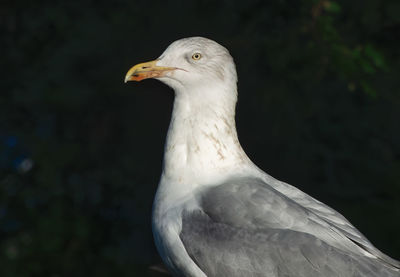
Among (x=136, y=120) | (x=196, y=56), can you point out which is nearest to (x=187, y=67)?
(x=196, y=56)

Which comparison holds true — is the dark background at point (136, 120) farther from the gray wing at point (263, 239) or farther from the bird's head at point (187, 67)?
the gray wing at point (263, 239)

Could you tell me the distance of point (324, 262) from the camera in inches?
83.1

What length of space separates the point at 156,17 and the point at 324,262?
3.21 metres

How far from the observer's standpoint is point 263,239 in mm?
2186

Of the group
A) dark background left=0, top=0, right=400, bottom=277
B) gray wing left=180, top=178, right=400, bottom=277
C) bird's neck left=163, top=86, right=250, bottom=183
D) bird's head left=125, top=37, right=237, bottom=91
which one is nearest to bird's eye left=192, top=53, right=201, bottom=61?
bird's head left=125, top=37, right=237, bottom=91

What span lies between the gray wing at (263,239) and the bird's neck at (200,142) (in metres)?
0.14

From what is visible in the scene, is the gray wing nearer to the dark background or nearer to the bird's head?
the bird's head

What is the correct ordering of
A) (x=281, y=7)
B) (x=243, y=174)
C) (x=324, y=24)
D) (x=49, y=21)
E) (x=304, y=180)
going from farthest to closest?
1. (x=304, y=180)
2. (x=49, y=21)
3. (x=281, y=7)
4. (x=324, y=24)
5. (x=243, y=174)

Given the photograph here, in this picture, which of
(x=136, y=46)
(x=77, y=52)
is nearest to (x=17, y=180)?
(x=77, y=52)

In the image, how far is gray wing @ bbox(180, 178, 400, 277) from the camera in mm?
2125

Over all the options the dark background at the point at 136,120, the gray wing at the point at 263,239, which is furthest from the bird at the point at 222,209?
the dark background at the point at 136,120

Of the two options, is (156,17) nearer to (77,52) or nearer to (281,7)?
(77,52)

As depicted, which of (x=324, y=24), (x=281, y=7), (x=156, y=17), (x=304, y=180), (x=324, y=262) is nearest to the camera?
(x=324, y=262)

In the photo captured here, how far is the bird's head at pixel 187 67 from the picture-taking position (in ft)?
8.33
